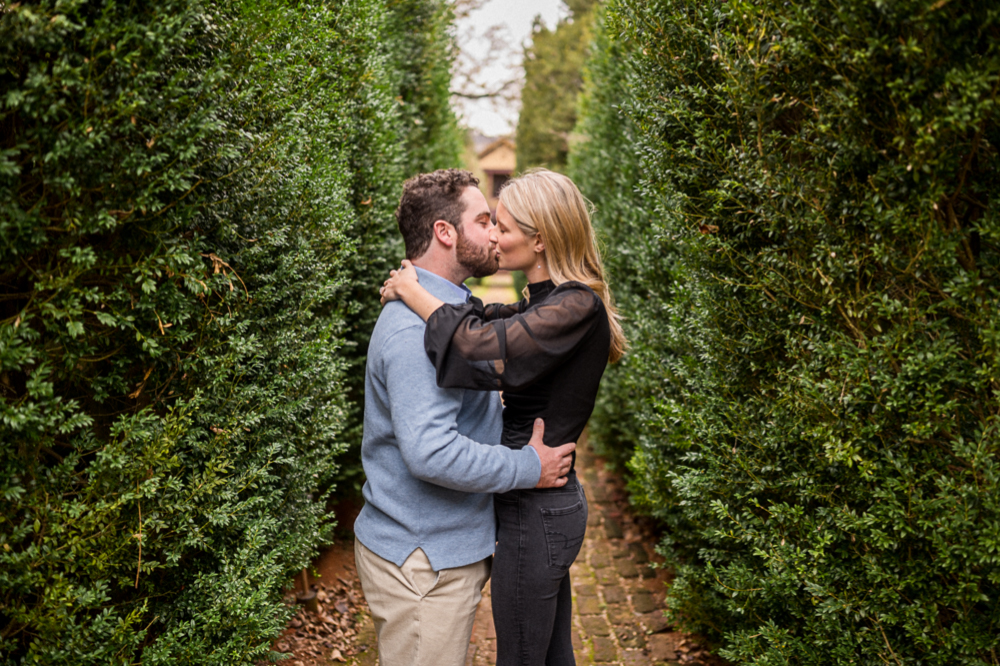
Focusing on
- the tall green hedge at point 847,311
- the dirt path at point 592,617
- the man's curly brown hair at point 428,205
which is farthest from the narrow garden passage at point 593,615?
the man's curly brown hair at point 428,205

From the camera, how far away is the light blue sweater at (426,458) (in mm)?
2307

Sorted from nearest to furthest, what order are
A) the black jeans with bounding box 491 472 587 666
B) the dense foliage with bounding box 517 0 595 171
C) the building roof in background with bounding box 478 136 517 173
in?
the black jeans with bounding box 491 472 587 666, the dense foliage with bounding box 517 0 595 171, the building roof in background with bounding box 478 136 517 173

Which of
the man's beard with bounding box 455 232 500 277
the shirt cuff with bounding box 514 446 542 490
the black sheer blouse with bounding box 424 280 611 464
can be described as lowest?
the shirt cuff with bounding box 514 446 542 490

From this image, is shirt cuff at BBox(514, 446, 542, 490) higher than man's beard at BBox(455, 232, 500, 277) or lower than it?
lower

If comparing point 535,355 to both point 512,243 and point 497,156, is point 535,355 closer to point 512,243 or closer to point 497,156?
point 512,243

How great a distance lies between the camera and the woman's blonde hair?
2.69 m

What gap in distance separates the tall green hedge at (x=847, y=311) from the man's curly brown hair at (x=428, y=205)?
1232 mm

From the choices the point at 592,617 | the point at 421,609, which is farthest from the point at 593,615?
the point at 421,609

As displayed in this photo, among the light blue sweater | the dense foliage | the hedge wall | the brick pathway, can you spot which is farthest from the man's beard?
the dense foliage

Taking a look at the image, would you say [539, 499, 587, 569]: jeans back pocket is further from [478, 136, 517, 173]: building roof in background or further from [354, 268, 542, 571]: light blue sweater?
[478, 136, 517, 173]: building roof in background

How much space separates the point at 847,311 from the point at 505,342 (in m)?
1.31

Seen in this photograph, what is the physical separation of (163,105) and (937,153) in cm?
251

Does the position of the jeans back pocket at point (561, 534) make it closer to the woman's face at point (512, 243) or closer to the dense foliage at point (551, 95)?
the woman's face at point (512, 243)

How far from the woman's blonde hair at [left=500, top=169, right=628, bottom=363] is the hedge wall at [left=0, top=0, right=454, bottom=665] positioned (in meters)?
1.11
